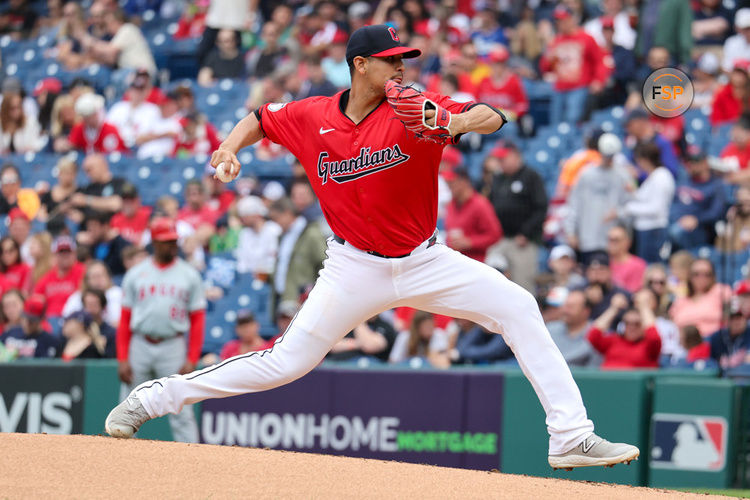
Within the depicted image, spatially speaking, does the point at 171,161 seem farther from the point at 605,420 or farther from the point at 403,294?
the point at 403,294

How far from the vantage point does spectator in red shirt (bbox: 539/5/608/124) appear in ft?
43.0

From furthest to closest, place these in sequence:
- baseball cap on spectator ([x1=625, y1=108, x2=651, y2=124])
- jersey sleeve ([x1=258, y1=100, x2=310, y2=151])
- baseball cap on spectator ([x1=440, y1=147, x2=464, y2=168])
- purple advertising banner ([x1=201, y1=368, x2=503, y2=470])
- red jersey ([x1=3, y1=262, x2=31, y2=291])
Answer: baseball cap on spectator ([x1=440, y1=147, x2=464, y2=168])
red jersey ([x1=3, y1=262, x2=31, y2=291])
baseball cap on spectator ([x1=625, y1=108, x2=651, y2=124])
purple advertising banner ([x1=201, y1=368, x2=503, y2=470])
jersey sleeve ([x1=258, y1=100, x2=310, y2=151])

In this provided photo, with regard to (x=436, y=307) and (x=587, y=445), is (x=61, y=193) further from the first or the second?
(x=587, y=445)

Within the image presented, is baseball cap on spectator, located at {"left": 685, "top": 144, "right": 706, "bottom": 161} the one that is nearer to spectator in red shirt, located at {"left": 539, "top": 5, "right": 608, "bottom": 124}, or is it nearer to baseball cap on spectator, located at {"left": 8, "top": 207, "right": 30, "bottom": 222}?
spectator in red shirt, located at {"left": 539, "top": 5, "right": 608, "bottom": 124}

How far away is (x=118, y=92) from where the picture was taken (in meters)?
16.0

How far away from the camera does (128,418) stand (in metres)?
5.67

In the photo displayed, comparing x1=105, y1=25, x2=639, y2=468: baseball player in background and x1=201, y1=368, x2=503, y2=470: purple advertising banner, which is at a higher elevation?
x1=105, y1=25, x2=639, y2=468: baseball player in background

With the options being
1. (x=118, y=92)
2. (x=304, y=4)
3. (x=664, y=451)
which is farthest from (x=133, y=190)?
(x=664, y=451)

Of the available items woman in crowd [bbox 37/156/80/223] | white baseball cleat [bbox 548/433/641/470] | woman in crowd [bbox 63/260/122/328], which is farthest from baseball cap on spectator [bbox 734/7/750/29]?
white baseball cleat [bbox 548/433/641/470]

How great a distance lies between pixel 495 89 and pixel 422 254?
770cm

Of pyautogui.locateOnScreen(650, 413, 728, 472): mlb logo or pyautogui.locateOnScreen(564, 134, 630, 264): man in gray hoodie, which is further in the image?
pyautogui.locateOnScreen(564, 134, 630, 264): man in gray hoodie

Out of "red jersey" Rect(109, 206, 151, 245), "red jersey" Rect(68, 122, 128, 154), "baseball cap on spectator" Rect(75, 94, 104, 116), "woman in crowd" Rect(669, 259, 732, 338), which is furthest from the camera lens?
"red jersey" Rect(68, 122, 128, 154)

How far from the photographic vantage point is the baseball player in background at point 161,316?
8680 millimetres

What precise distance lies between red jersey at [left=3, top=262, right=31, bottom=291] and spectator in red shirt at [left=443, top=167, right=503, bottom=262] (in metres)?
4.52
